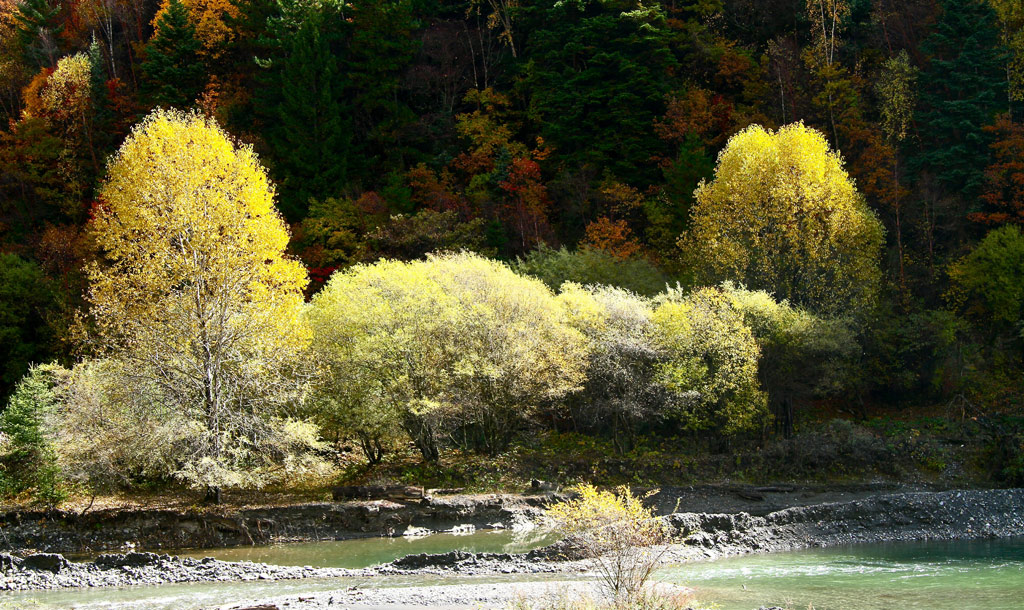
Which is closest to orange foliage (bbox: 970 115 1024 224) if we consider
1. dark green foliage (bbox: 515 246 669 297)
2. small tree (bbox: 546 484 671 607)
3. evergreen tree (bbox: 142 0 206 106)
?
dark green foliage (bbox: 515 246 669 297)

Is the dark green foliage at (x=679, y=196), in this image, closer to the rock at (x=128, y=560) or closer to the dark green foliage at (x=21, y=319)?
the rock at (x=128, y=560)

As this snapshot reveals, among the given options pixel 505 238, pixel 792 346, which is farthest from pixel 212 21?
pixel 792 346

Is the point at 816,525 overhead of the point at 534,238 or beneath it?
beneath

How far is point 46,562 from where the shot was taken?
25797 millimetres

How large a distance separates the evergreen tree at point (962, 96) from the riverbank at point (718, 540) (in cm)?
2054

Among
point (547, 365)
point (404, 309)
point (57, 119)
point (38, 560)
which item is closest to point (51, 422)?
point (38, 560)

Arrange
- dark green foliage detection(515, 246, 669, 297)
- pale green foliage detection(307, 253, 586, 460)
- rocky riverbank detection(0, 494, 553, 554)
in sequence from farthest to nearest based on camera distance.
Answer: dark green foliage detection(515, 246, 669, 297) → pale green foliage detection(307, 253, 586, 460) → rocky riverbank detection(0, 494, 553, 554)

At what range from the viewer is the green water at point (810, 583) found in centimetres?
2119

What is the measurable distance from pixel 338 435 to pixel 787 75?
33.9 meters

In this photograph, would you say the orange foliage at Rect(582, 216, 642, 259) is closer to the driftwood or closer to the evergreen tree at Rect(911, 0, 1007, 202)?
the evergreen tree at Rect(911, 0, 1007, 202)

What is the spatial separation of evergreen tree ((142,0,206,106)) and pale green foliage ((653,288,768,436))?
38.9 metres

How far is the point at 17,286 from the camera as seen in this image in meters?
46.7

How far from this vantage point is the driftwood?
3269cm

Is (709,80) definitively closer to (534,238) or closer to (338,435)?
(534,238)
